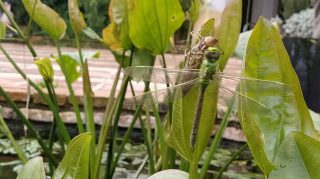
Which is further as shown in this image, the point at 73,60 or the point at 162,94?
the point at 73,60

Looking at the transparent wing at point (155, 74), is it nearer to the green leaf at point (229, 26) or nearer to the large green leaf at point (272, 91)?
the large green leaf at point (272, 91)

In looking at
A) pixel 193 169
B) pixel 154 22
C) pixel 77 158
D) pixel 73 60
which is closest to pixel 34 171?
pixel 77 158

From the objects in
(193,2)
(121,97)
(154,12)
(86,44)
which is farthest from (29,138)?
(86,44)

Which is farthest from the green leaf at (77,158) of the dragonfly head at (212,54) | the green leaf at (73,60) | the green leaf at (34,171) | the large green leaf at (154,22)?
the green leaf at (73,60)

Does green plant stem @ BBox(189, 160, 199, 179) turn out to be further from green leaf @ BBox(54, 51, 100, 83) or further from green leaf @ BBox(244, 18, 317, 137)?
green leaf @ BBox(54, 51, 100, 83)

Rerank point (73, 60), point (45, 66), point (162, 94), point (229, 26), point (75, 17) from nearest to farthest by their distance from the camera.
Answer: point (162, 94), point (229, 26), point (45, 66), point (75, 17), point (73, 60)

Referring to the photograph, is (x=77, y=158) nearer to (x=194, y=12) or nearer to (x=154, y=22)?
(x=154, y=22)
